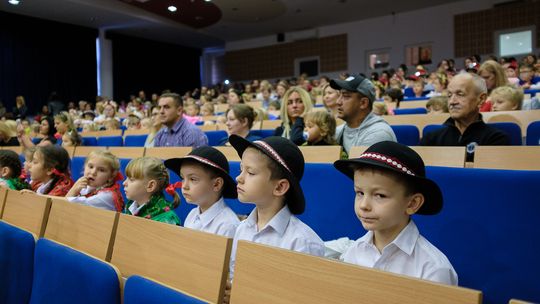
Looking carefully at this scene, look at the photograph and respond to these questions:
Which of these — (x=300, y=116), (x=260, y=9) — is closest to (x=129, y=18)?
(x=260, y=9)

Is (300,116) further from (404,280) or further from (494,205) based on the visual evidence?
(404,280)

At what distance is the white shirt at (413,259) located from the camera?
1101 millimetres

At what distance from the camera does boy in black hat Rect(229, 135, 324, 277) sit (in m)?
1.46

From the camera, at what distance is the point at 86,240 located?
1.47 m

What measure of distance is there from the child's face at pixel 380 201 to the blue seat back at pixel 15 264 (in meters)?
1.05

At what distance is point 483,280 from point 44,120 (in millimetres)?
5439

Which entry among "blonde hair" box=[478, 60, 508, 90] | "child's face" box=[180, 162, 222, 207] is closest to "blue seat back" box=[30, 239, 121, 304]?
"child's face" box=[180, 162, 222, 207]

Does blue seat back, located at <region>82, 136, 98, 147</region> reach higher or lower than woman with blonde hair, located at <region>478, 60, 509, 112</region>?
lower

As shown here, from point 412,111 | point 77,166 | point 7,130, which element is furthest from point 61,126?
point 412,111

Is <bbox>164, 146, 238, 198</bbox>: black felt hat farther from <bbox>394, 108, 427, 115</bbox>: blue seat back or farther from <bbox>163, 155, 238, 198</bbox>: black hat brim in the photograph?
<bbox>394, 108, 427, 115</bbox>: blue seat back

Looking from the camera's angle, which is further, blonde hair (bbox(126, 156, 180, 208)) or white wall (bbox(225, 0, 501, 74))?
white wall (bbox(225, 0, 501, 74))

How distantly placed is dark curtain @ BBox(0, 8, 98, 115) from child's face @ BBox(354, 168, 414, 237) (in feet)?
38.9

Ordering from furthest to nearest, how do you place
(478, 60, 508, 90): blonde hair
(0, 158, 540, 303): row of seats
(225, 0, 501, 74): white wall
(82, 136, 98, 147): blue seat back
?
(225, 0, 501, 74): white wall
(82, 136, 98, 147): blue seat back
(478, 60, 508, 90): blonde hair
(0, 158, 540, 303): row of seats

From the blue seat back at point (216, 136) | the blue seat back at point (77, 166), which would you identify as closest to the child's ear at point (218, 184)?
the blue seat back at point (77, 166)
